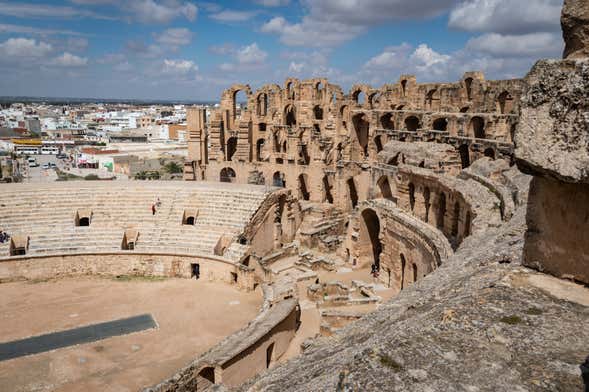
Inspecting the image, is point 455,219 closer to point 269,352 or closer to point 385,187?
point 385,187

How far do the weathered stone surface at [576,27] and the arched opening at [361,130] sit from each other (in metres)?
27.7

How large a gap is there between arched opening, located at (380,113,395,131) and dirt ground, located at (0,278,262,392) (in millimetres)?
14959

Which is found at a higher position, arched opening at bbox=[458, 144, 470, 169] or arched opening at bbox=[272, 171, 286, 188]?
arched opening at bbox=[458, 144, 470, 169]

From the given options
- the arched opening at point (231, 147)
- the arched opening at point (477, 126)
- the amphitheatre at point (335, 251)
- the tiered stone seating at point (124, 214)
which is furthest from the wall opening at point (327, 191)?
the arched opening at point (231, 147)

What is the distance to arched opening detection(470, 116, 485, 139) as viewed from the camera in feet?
80.3

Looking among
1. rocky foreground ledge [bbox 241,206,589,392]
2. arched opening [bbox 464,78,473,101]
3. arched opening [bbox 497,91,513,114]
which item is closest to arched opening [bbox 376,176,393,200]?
arched opening [bbox 497,91,513,114]

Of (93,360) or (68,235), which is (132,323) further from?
(68,235)

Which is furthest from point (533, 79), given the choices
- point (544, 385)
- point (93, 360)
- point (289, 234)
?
point (289, 234)

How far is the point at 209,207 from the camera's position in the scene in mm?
24953

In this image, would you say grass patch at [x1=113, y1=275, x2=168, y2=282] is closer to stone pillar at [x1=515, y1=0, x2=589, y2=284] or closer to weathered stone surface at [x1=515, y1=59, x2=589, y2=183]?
stone pillar at [x1=515, y1=0, x2=589, y2=284]

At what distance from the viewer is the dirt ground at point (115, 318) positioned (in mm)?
13727

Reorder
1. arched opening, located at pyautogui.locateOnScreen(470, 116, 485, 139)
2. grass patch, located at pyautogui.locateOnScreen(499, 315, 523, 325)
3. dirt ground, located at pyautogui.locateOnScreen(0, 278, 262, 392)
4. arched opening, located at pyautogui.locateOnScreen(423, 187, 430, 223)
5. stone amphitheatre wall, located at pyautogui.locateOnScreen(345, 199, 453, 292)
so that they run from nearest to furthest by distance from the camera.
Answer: grass patch, located at pyautogui.locateOnScreen(499, 315, 523, 325) < dirt ground, located at pyautogui.locateOnScreen(0, 278, 262, 392) < stone amphitheatre wall, located at pyautogui.locateOnScreen(345, 199, 453, 292) < arched opening, located at pyautogui.locateOnScreen(423, 187, 430, 223) < arched opening, located at pyautogui.locateOnScreen(470, 116, 485, 139)

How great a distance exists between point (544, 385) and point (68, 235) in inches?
924

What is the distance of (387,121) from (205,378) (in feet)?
73.5
